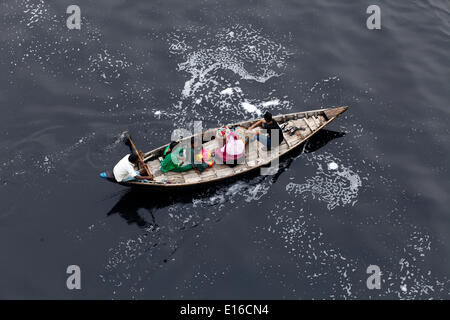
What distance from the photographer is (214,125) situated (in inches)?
1050

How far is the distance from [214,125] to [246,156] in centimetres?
330

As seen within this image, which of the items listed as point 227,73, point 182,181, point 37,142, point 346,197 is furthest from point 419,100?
point 37,142

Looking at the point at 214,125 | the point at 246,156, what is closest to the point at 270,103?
the point at 214,125

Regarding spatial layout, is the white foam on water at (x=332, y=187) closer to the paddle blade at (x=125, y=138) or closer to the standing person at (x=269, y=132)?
the standing person at (x=269, y=132)

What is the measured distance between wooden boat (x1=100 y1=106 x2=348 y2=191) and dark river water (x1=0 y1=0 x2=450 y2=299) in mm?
1025

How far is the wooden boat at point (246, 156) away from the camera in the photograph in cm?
2300

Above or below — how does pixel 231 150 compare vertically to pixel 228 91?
Result: below

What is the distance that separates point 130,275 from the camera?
21.1 metres

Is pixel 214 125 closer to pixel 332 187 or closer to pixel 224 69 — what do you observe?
pixel 224 69

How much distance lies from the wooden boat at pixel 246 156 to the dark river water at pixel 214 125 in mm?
1025

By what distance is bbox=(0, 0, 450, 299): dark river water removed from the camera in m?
21.4

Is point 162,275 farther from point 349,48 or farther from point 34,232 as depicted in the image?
point 349,48

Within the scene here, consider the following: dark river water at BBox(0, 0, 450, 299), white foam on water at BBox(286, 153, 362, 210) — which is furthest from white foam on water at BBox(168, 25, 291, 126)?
white foam on water at BBox(286, 153, 362, 210)

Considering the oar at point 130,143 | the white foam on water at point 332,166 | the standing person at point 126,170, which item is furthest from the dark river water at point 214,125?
the standing person at point 126,170
